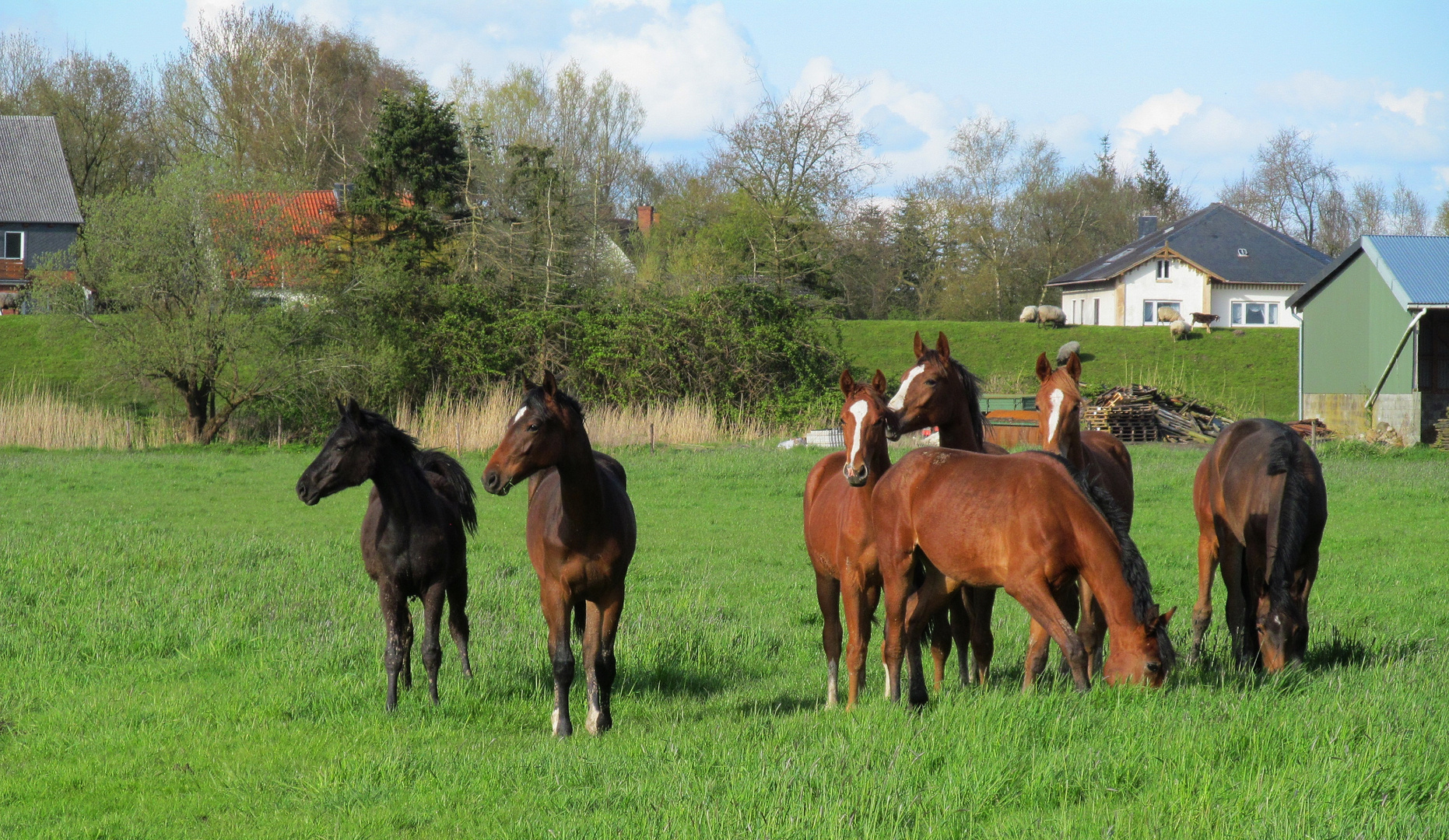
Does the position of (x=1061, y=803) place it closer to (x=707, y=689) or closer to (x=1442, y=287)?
(x=707, y=689)

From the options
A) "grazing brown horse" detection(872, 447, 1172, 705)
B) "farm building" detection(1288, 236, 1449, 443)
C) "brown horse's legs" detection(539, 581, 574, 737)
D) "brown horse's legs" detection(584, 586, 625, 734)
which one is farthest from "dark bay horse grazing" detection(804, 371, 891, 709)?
"farm building" detection(1288, 236, 1449, 443)

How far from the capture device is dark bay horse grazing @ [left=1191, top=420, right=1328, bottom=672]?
6.29 metres

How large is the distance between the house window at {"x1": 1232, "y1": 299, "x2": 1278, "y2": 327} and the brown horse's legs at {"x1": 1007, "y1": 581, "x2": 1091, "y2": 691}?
57.6m

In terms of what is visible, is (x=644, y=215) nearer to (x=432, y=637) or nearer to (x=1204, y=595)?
(x=1204, y=595)

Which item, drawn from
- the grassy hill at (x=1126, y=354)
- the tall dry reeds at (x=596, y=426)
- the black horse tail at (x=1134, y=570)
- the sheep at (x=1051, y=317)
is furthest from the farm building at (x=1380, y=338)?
the black horse tail at (x=1134, y=570)

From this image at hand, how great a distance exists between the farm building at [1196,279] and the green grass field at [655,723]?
47723 millimetres

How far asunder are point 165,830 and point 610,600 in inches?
97.3

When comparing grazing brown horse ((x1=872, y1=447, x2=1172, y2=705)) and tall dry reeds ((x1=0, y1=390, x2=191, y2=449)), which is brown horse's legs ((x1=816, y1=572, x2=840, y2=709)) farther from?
tall dry reeds ((x1=0, y1=390, x2=191, y2=449))

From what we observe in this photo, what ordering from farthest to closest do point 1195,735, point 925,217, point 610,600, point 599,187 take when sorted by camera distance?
point 925,217
point 599,187
point 610,600
point 1195,735

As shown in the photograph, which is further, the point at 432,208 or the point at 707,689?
the point at 432,208

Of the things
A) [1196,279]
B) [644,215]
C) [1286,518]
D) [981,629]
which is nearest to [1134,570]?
[981,629]

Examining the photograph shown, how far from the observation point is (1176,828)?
3.71m

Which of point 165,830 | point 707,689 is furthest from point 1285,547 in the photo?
point 165,830

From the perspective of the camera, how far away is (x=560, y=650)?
6113 millimetres
